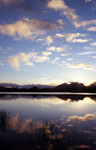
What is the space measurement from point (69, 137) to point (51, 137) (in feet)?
5.42

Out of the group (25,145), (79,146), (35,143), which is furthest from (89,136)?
(25,145)

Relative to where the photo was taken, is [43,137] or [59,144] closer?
[59,144]

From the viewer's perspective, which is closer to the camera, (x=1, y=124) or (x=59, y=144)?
(x=59, y=144)

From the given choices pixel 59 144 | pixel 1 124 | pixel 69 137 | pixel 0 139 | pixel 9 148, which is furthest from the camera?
pixel 1 124

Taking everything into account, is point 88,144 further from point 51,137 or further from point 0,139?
point 0,139

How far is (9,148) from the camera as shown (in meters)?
10.3

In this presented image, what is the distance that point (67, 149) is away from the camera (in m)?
10.4

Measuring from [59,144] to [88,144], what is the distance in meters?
2.35

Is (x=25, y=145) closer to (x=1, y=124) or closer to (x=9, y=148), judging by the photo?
(x=9, y=148)

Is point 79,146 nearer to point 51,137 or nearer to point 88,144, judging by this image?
point 88,144

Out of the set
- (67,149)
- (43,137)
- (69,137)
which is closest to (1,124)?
(43,137)

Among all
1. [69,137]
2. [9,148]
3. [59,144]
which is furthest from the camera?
[69,137]

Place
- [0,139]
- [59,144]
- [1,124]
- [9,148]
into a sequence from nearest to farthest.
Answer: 1. [9,148]
2. [59,144]
3. [0,139]
4. [1,124]

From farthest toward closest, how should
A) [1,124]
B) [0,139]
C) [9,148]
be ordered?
[1,124], [0,139], [9,148]
